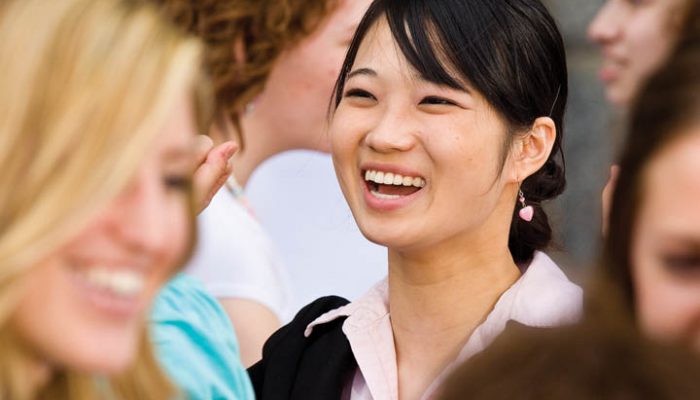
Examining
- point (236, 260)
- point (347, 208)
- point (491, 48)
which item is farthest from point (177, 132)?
point (347, 208)

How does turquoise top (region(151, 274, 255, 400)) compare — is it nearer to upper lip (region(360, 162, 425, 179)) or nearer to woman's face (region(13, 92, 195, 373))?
upper lip (region(360, 162, 425, 179))

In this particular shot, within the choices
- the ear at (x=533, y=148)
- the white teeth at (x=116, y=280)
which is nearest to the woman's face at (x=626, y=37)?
the ear at (x=533, y=148)

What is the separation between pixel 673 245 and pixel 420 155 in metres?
0.97

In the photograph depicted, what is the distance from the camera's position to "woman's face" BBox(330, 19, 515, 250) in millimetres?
2404

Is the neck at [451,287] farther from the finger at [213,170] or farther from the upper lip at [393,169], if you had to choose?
the finger at [213,170]

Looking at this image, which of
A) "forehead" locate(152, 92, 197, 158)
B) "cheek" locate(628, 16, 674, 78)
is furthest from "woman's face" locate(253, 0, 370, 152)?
"forehead" locate(152, 92, 197, 158)

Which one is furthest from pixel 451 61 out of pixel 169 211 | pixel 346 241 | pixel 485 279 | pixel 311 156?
pixel 311 156

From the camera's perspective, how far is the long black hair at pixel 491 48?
95.1 inches

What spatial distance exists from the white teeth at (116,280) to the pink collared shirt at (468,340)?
3.24 feet

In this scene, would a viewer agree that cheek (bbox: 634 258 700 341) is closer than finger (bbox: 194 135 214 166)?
Yes

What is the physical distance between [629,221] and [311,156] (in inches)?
97.3

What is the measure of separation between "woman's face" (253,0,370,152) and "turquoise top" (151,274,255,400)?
1.34m

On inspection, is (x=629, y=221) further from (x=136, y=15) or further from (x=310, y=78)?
(x=310, y=78)

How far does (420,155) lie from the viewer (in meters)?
2.42
